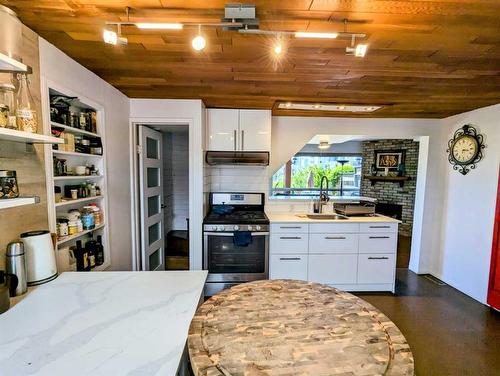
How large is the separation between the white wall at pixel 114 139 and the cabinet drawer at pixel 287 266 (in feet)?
5.15

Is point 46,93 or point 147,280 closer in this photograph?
point 147,280

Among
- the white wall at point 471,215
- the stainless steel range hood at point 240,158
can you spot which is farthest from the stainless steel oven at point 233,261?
the white wall at point 471,215

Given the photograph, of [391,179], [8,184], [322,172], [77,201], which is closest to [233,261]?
[77,201]

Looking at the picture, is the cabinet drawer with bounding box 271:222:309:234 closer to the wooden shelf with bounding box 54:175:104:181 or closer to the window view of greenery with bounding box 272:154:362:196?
the wooden shelf with bounding box 54:175:104:181

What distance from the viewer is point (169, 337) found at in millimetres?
944

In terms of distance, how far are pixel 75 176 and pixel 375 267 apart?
3.18 meters

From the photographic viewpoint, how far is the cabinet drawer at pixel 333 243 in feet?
9.84

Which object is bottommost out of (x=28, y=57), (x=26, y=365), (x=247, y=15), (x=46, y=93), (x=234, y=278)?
(x=234, y=278)

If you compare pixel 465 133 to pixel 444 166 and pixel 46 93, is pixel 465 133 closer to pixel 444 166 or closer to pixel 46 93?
pixel 444 166

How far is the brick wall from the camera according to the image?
19.1 ft

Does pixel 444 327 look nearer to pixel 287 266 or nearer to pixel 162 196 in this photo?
pixel 287 266

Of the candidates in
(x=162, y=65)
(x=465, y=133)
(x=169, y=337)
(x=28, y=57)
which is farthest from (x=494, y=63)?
(x=28, y=57)

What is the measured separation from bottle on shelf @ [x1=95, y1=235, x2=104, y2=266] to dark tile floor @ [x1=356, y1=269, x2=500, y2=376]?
2.65 meters

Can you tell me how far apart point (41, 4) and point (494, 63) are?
2726 millimetres
